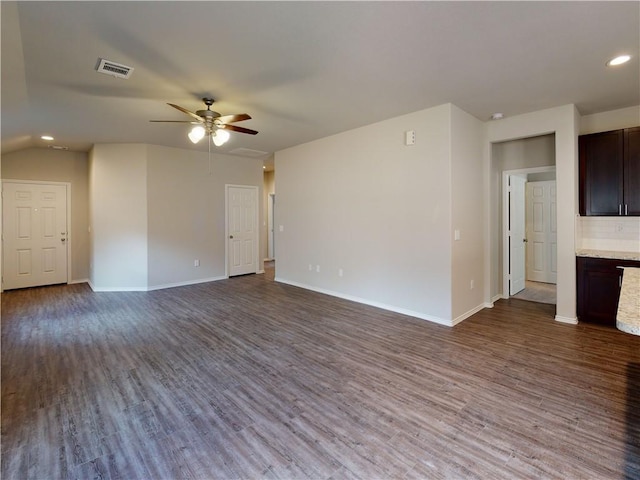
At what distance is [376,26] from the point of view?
2.26 metres

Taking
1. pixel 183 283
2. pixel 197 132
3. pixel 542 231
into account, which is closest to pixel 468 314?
pixel 542 231

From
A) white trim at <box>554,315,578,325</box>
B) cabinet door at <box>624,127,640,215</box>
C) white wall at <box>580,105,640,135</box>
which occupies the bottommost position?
white trim at <box>554,315,578,325</box>

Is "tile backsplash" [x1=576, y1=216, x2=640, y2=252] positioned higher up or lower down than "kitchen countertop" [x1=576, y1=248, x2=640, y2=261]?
higher up

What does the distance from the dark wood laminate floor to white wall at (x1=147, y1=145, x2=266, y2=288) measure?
6.81ft

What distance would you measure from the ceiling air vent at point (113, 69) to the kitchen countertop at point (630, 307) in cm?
392

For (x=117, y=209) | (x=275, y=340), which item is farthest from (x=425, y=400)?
(x=117, y=209)

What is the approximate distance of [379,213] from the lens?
4613 mm

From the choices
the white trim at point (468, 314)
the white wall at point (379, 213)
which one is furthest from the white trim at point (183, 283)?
the white trim at point (468, 314)

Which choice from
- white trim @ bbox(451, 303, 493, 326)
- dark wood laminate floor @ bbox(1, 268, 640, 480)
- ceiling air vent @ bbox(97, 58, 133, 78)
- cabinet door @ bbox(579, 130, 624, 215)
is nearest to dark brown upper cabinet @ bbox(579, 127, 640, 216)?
cabinet door @ bbox(579, 130, 624, 215)

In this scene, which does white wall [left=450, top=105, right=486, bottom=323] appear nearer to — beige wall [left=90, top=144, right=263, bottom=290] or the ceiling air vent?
the ceiling air vent

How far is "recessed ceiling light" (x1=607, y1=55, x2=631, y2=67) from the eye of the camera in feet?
8.98

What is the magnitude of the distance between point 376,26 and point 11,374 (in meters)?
4.24

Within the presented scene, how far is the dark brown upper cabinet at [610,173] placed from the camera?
3.80 meters

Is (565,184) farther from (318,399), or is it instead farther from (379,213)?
(318,399)
